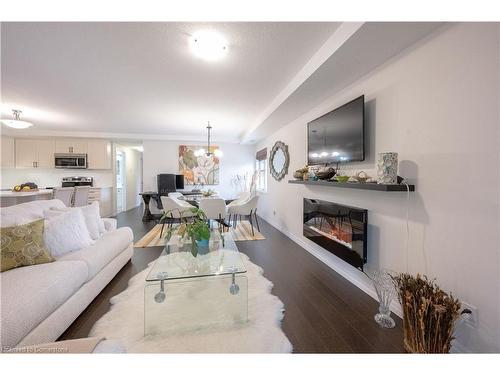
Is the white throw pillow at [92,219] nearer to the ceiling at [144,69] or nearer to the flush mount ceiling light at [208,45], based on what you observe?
the ceiling at [144,69]

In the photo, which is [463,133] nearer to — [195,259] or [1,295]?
[195,259]

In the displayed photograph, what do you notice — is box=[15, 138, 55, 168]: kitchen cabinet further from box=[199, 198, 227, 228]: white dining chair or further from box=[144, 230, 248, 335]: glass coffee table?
box=[144, 230, 248, 335]: glass coffee table

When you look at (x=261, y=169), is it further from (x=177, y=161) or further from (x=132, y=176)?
(x=132, y=176)

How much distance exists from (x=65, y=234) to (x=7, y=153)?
602 cm

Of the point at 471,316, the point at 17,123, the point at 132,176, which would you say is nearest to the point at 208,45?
the point at 471,316

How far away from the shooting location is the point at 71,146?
6059mm

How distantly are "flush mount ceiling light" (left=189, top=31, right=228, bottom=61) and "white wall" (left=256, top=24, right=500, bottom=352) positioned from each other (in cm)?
157

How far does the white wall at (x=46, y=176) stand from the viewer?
6039 mm

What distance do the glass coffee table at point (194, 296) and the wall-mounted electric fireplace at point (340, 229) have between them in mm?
1234

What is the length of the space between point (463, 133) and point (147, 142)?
22.7 ft

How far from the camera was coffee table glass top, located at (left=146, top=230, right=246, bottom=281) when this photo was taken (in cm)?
184

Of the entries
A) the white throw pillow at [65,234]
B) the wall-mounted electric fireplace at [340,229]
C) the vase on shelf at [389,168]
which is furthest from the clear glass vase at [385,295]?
the white throw pillow at [65,234]

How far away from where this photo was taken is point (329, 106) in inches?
117
